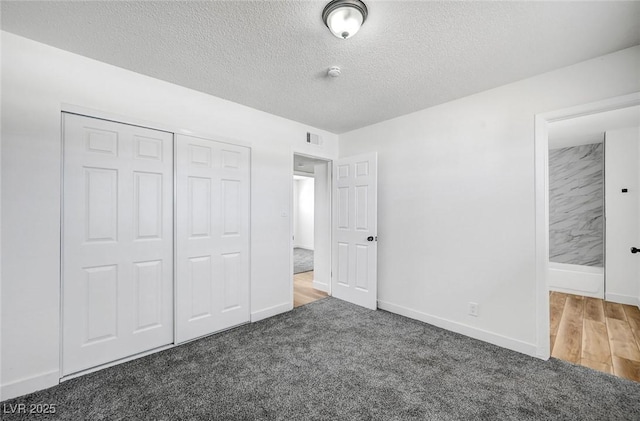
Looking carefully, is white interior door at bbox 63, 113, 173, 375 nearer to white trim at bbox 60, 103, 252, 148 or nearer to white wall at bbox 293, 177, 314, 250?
white trim at bbox 60, 103, 252, 148

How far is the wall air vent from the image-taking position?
3.79m

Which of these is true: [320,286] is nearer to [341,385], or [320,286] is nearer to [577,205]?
[341,385]

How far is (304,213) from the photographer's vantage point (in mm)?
9312

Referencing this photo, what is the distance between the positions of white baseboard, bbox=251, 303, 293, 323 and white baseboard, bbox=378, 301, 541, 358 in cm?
126

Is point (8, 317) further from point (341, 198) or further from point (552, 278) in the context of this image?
point (552, 278)

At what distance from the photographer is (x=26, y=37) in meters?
1.87

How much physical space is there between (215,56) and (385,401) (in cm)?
287

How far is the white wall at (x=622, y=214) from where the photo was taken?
3.63 metres

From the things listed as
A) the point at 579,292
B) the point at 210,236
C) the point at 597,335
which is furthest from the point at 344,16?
the point at 579,292

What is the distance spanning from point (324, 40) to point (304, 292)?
3507 millimetres

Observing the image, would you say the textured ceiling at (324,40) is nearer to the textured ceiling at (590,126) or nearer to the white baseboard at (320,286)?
the textured ceiling at (590,126)

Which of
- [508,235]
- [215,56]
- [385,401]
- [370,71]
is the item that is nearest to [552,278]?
[508,235]

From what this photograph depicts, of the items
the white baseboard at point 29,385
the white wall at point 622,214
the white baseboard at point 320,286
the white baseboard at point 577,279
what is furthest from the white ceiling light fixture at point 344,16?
the white wall at point 622,214

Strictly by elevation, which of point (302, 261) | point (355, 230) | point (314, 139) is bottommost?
point (302, 261)
